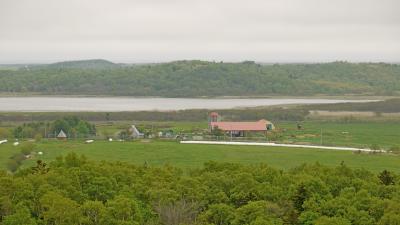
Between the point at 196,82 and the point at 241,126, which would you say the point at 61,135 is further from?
the point at 196,82

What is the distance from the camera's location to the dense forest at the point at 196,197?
2486 centimetres

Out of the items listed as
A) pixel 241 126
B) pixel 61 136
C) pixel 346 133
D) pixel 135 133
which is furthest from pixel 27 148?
pixel 346 133

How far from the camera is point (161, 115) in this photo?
247 feet

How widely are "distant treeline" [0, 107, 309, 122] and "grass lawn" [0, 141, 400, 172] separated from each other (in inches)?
721

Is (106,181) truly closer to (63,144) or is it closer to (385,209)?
(385,209)

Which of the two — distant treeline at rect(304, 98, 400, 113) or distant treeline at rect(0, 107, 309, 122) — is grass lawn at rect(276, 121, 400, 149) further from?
distant treeline at rect(304, 98, 400, 113)

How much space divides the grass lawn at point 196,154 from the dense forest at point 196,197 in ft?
40.7

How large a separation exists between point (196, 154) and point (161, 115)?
2710cm

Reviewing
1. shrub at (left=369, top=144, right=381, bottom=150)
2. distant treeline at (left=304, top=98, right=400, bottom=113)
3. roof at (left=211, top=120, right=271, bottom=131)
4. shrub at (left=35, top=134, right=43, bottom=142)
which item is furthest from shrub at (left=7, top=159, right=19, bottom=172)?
distant treeline at (left=304, top=98, right=400, bottom=113)

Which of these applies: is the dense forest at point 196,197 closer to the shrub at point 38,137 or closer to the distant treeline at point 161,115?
the shrub at point 38,137

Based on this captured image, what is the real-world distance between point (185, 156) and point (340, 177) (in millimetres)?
18433

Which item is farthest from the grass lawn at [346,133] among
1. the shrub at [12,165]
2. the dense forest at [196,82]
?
the dense forest at [196,82]

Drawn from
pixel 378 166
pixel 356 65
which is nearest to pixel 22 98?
pixel 356 65

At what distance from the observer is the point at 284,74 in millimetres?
130250
